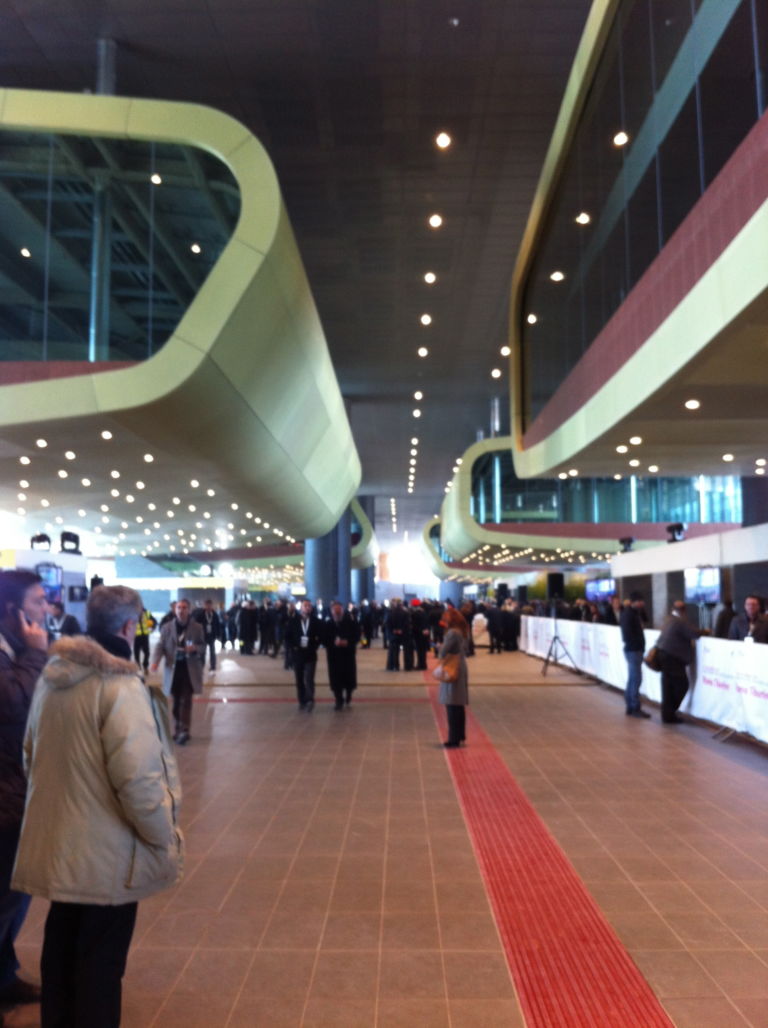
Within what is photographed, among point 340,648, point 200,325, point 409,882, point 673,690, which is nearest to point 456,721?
point 673,690

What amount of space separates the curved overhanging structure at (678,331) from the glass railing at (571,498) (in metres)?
21.9

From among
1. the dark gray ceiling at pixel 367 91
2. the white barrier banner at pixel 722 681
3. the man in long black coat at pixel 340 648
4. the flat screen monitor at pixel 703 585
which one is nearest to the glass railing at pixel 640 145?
the dark gray ceiling at pixel 367 91

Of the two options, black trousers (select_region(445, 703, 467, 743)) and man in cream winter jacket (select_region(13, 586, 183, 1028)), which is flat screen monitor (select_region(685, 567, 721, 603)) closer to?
black trousers (select_region(445, 703, 467, 743))

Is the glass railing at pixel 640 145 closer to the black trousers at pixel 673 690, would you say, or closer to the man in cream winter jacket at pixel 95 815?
the black trousers at pixel 673 690

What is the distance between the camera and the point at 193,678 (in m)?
11.6

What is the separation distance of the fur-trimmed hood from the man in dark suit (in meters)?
11.3

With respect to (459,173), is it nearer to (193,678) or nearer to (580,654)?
(580,654)

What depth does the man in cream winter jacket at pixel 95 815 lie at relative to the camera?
3.11 metres

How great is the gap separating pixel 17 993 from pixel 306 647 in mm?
10600

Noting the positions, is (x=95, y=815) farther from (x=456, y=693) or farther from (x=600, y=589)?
(x=600, y=589)

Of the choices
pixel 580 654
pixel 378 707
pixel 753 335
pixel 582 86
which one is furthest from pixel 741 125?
pixel 580 654

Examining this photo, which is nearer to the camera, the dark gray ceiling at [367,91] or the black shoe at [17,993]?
the black shoe at [17,993]

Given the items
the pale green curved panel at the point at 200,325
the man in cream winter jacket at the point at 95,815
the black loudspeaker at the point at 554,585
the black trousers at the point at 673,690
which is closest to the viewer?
the man in cream winter jacket at the point at 95,815

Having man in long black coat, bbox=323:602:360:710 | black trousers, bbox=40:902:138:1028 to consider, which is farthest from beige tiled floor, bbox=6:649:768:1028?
man in long black coat, bbox=323:602:360:710
